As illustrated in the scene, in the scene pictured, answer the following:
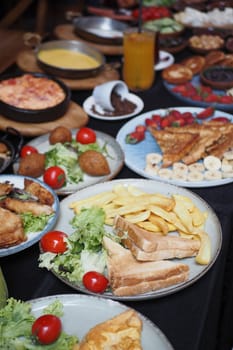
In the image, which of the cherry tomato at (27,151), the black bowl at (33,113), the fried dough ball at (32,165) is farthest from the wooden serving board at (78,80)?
the fried dough ball at (32,165)

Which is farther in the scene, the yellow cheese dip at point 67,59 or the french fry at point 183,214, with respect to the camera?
the yellow cheese dip at point 67,59

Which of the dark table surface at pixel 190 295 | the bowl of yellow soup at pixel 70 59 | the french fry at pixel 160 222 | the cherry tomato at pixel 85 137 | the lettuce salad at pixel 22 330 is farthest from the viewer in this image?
the bowl of yellow soup at pixel 70 59

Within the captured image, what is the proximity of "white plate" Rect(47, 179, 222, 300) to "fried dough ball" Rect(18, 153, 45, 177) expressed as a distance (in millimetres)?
217

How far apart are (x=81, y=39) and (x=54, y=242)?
2115mm

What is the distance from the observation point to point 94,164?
1928 millimetres

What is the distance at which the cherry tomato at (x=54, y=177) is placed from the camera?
73.6 inches

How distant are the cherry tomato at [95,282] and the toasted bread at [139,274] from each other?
0.07 ft

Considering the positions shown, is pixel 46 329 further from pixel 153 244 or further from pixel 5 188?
pixel 5 188

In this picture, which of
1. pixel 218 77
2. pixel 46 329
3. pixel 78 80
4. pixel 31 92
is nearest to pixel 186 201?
pixel 46 329

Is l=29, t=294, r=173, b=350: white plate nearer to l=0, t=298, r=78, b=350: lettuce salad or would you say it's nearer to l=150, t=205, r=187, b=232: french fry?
l=0, t=298, r=78, b=350: lettuce salad

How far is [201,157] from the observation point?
2.12 m

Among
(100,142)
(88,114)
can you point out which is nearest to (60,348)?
(100,142)

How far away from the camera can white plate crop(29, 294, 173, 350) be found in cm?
126

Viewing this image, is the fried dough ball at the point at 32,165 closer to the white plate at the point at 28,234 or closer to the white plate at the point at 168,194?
the white plate at the point at 28,234
